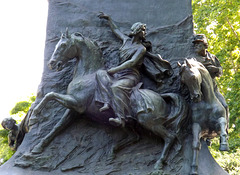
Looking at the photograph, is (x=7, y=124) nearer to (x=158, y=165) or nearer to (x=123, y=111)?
(x=123, y=111)

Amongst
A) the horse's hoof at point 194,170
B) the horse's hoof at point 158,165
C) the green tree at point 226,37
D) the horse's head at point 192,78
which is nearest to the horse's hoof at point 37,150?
the horse's hoof at point 158,165

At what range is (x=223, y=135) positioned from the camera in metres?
5.80

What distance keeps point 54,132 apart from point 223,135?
3.02 m

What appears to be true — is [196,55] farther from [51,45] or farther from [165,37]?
[51,45]

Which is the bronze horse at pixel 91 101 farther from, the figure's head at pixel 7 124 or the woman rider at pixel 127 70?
the figure's head at pixel 7 124

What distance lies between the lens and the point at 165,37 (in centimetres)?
715

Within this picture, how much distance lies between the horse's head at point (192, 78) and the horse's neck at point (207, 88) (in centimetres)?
17

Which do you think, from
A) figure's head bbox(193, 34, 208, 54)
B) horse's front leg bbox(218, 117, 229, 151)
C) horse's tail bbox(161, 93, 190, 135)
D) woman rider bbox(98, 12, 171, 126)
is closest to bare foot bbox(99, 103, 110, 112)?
woman rider bbox(98, 12, 171, 126)

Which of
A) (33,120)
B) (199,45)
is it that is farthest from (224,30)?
(33,120)

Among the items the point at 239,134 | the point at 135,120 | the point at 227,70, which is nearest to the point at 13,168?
the point at 135,120

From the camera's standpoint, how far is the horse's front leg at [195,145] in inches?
232

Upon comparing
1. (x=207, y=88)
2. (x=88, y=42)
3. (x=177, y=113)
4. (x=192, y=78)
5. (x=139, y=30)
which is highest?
(x=139, y=30)

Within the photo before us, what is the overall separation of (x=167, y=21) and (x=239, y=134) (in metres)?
9.73

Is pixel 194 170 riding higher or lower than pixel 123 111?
lower
